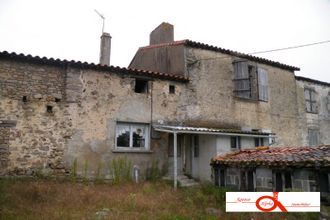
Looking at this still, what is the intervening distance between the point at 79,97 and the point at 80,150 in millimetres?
2050

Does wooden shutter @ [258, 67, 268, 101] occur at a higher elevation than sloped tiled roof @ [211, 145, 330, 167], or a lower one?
higher

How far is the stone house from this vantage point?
10.3 metres

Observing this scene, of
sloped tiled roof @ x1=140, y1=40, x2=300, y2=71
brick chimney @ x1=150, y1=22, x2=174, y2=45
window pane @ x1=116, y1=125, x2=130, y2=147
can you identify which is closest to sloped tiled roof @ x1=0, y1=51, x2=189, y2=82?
sloped tiled roof @ x1=140, y1=40, x2=300, y2=71

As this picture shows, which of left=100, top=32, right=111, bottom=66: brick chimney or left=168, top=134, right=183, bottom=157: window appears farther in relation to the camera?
left=100, top=32, right=111, bottom=66: brick chimney

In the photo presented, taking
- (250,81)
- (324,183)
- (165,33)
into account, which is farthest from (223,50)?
(324,183)

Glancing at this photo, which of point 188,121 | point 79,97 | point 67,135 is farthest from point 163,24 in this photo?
point 67,135

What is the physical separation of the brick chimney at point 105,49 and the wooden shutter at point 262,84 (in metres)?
8.25

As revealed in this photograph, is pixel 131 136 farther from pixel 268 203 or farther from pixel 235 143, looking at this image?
pixel 268 203

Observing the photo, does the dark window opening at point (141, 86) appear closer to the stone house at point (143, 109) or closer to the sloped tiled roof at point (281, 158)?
the stone house at point (143, 109)

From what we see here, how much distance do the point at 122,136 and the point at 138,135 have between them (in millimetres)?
719

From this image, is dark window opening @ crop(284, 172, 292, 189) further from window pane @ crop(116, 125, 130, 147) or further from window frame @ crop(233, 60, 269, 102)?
window frame @ crop(233, 60, 269, 102)

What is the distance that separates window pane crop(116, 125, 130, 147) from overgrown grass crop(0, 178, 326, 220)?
1867 millimetres

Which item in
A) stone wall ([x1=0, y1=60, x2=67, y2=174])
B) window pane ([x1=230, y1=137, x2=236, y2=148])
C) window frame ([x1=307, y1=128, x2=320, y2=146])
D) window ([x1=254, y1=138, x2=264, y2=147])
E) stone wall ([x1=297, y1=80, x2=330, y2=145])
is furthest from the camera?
window frame ([x1=307, y1=128, x2=320, y2=146])

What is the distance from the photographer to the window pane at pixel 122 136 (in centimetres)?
1177
